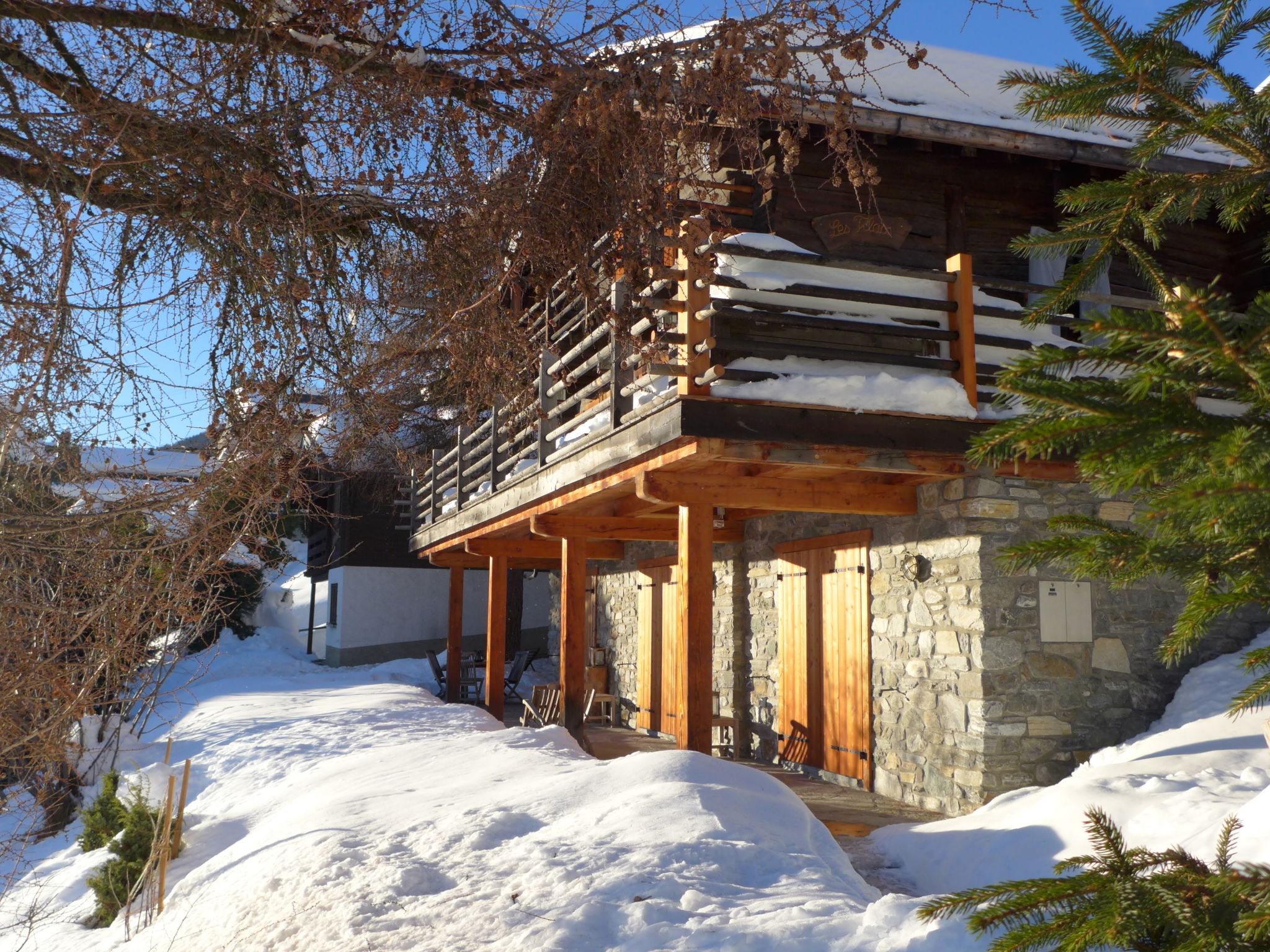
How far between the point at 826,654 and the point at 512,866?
4.89 m

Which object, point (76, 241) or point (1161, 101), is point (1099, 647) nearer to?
point (1161, 101)

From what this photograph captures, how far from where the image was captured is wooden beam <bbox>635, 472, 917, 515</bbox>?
7402mm

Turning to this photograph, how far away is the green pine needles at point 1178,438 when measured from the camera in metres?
1.39

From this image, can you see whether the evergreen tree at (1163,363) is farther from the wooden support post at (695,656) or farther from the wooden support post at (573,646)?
the wooden support post at (573,646)

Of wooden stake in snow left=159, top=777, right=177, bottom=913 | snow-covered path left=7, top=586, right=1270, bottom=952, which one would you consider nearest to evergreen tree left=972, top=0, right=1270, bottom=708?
snow-covered path left=7, top=586, right=1270, bottom=952

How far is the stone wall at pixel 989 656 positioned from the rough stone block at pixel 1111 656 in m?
0.01

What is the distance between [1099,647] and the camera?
7359 millimetres

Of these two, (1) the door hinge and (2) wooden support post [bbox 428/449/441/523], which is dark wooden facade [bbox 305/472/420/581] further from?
(1) the door hinge

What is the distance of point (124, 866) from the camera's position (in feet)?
25.6

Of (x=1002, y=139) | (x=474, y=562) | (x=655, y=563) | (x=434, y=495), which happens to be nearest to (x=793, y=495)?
(x=1002, y=139)

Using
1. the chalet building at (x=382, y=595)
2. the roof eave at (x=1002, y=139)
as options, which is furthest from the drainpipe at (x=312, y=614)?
the roof eave at (x=1002, y=139)

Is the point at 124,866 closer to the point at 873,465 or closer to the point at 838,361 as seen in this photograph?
the point at 873,465

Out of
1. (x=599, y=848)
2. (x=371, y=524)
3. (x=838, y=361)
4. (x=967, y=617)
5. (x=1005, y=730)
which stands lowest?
(x=599, y=848)

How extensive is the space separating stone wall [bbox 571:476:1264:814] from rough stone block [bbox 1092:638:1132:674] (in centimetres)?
1
